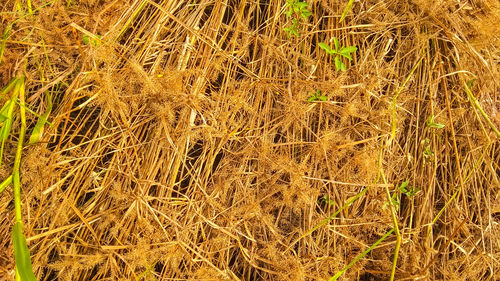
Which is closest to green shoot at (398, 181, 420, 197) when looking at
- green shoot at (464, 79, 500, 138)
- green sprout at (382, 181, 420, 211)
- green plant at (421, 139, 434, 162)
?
green sprout at (382, 181, 420, 211)

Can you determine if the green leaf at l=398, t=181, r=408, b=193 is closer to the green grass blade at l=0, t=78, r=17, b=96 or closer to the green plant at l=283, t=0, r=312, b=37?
the green plant at l=283, t=0, r=312, b=37

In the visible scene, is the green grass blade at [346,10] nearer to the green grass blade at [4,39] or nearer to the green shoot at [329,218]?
the green shoot at [329,218]

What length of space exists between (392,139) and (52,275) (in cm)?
128

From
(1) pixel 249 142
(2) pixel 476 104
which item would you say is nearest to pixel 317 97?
(1) pixel 249 142

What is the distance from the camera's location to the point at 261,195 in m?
1.35

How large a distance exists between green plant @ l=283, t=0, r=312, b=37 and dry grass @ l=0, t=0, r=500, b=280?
1.4 inches

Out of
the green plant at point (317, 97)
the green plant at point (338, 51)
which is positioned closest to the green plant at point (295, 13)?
the green plant at point (338, 51)

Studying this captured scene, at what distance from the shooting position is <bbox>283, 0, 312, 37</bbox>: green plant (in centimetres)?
140

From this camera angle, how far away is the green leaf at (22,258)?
1.07m

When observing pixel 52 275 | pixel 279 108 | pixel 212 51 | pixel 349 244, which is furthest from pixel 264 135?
pixel 52 275

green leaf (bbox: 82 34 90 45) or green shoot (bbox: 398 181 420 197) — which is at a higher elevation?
green leaf (bbox: 82 34 90 45)

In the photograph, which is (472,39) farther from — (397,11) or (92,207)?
(92,207)

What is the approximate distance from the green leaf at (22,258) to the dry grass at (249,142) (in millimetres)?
140

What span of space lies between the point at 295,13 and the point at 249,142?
0.51 metres
